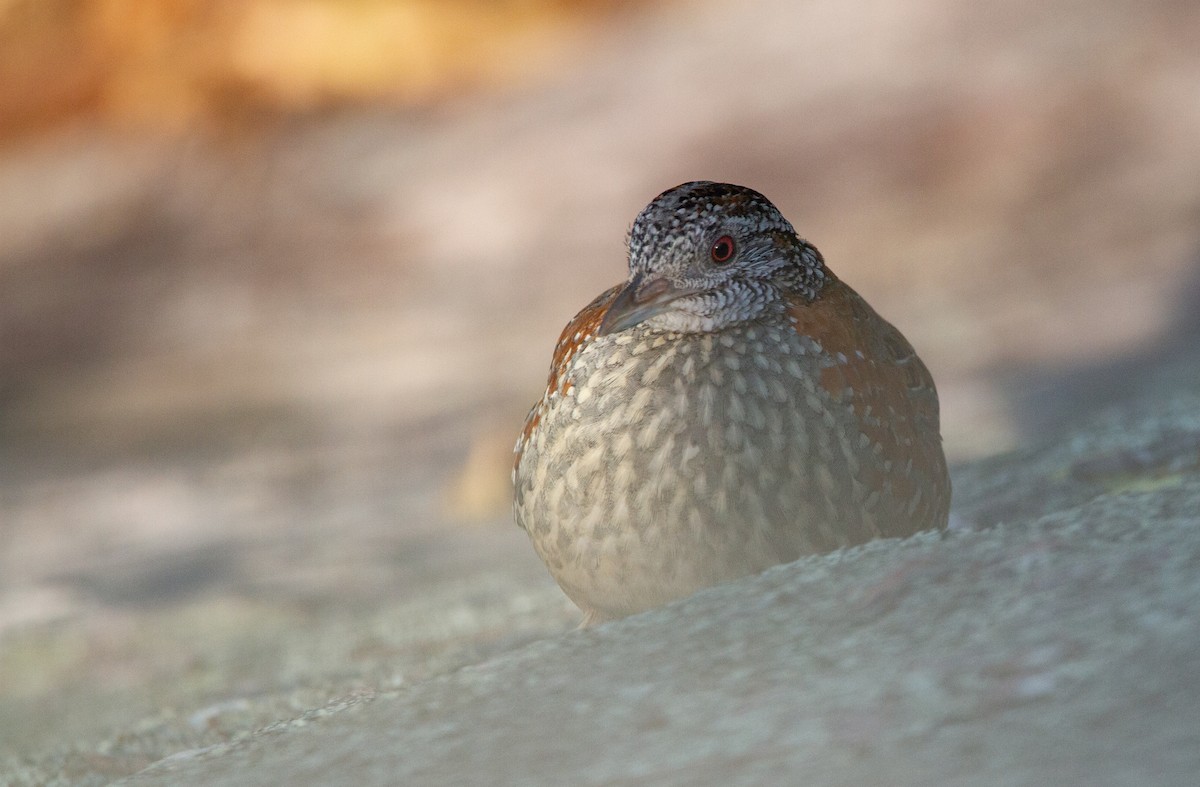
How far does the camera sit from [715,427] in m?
3.29

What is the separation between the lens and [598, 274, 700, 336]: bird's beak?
3301mm

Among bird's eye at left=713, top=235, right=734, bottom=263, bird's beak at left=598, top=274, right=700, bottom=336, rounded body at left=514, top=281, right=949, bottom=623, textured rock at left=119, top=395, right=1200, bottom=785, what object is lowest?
textured rock at left=119, top=395, right=1200, bottom=785

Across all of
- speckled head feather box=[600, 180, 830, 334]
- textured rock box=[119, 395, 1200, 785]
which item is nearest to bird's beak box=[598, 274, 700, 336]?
speckled head feather box=[600, 180, 830, 334]

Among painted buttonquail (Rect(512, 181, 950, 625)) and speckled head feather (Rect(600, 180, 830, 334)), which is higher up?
speckled head feather (Rect(600, 180, 830, 334))

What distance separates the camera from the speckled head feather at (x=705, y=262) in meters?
3.35

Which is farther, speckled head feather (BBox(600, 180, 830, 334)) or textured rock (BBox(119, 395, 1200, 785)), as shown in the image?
speckled head feather (BBox(600, 180, 830, 334))

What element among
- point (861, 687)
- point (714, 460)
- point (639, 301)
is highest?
point (639, 301)

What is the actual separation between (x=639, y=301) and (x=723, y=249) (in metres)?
0.24

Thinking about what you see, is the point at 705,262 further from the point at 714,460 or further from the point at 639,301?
the point at 714,460

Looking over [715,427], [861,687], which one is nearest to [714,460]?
[715,427]

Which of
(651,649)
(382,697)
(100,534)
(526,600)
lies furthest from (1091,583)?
(100,534)

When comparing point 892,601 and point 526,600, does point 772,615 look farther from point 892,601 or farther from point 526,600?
point 526,600

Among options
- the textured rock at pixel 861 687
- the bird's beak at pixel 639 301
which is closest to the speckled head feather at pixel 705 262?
the bird's beak at pixel 639 301

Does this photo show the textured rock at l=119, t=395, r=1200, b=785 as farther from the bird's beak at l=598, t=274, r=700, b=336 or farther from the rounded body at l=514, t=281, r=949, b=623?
the bird's beak at l=598, t=274, r=700, b=336
